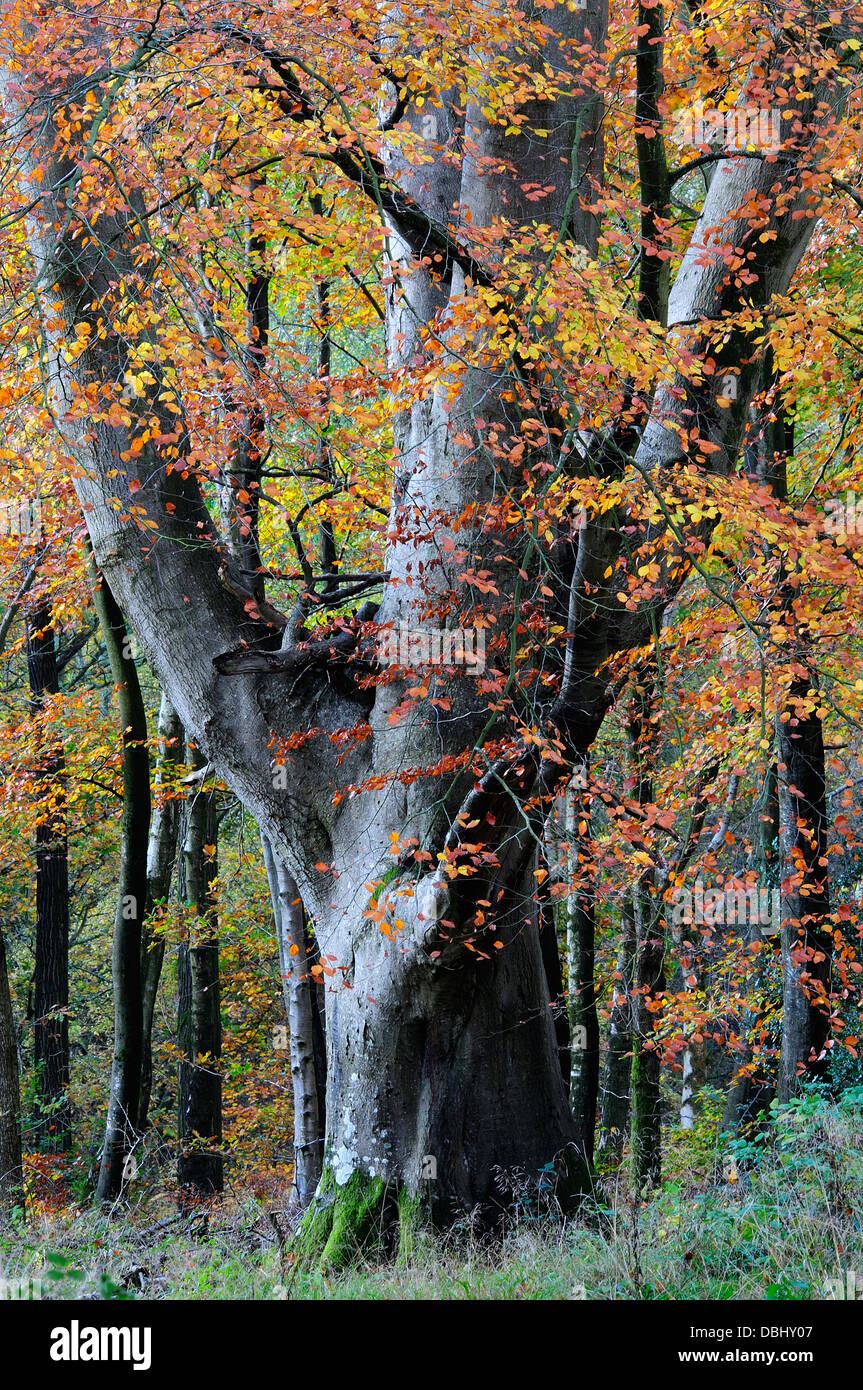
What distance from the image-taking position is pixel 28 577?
11.2 m

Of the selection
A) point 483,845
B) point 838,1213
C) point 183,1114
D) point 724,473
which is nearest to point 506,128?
point 724,473

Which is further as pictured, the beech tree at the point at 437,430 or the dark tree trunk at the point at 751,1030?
the dark tree trunk at the point at 751,1030

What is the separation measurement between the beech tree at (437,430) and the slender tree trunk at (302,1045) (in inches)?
93.4

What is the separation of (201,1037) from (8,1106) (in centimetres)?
215

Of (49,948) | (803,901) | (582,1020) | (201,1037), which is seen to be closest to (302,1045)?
(201,1037)

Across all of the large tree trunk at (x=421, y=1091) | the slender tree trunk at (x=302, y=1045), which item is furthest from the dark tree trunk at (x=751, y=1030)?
the large tree trunk at (x=421, y=1091)

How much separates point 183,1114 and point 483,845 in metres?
8.78

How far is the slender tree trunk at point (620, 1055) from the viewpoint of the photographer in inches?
468

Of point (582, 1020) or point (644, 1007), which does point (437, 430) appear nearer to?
point (644, 1007)

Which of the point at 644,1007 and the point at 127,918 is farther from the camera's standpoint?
the point at 644,1007

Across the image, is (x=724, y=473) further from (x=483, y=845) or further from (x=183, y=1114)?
(x=183, y=1114)

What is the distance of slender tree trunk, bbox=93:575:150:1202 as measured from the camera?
9438 mm

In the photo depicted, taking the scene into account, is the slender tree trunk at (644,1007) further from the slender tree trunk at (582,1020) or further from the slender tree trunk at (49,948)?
the slender tree trunk at (49,948)

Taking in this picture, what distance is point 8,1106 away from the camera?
11078 millimetres
